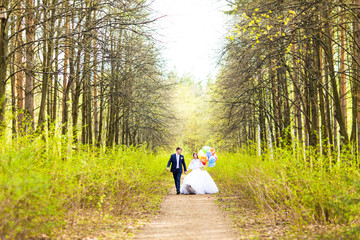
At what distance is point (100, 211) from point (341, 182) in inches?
195

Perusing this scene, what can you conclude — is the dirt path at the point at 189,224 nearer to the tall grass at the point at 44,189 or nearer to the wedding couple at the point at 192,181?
the tall grass at the point at 44,189

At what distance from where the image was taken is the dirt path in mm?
6590

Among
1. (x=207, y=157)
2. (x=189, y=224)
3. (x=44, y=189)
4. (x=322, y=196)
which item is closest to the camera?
(x=44, y=189)

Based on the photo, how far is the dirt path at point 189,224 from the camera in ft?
21.6

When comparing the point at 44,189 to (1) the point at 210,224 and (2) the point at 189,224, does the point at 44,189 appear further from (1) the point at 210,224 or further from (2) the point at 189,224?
(1) the point at 210,224

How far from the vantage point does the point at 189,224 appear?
773 centimetres

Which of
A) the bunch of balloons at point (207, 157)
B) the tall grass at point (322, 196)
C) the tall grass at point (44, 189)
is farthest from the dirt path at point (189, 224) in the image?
the bunch of balloons at point (207, 157)

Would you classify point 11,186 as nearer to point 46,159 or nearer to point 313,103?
point 46,159

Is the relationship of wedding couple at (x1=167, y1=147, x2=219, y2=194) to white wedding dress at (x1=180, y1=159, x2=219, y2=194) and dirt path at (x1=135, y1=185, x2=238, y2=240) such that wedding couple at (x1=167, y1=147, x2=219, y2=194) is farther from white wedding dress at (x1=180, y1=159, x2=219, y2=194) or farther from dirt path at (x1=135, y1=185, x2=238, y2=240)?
dirt path at (x1=135, y1=185, x2=238, y2=240)

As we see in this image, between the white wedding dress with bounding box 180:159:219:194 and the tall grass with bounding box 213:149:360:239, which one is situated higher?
the tall grass with bounding box 213:149:360:239

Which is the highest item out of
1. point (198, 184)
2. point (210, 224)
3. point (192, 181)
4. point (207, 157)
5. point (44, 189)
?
point (44, 189)

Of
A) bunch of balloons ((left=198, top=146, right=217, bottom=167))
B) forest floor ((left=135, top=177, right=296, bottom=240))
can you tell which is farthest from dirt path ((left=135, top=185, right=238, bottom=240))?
bunch of balloons ((left=198, top=146, right=217, bottom=167))

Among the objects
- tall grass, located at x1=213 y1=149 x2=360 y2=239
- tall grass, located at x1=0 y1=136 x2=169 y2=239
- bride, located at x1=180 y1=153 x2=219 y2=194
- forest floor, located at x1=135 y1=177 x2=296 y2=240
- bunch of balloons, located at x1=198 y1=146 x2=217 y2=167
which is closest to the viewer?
tall grass, located at x1=0 y1=136 x2=169 y2=239

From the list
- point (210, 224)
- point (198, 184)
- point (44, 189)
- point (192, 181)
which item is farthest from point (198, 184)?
point (44, 189)
